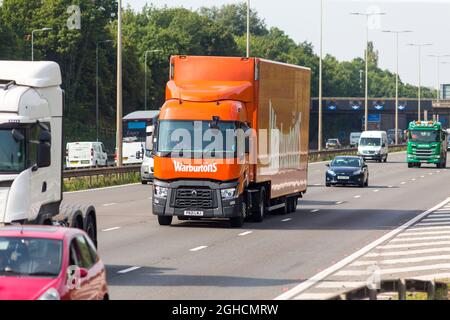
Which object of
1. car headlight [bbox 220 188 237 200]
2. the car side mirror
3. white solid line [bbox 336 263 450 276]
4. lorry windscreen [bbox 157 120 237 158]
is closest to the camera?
the car side mirror

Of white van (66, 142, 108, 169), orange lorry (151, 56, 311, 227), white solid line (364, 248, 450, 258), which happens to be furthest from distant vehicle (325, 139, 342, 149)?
white solid line (364, 248, 450, 258)

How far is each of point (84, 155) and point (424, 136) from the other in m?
21.9

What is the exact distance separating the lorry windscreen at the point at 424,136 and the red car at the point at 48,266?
237 feet

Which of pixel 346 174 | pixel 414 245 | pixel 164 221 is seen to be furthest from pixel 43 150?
pixel 346 174

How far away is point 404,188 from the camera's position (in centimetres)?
5622

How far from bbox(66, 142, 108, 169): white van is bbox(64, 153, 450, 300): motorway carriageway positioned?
26.7 m

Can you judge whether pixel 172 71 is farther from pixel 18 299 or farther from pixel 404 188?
pixel 404 188

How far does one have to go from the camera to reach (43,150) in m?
19.3

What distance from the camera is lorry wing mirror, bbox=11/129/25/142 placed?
62.8 feet

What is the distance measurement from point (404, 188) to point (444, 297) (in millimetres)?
39690

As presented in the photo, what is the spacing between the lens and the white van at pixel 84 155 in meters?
75.5

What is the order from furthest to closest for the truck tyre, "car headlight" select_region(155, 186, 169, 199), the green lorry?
the green lorry → the truck tyre → "car headlight" select_region(155, 186, 169, 199)

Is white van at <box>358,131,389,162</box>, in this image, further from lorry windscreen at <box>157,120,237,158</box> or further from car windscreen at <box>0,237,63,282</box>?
car windscreen at <box>0,237,63,282</box>

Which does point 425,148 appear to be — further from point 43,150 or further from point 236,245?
point 43,150
